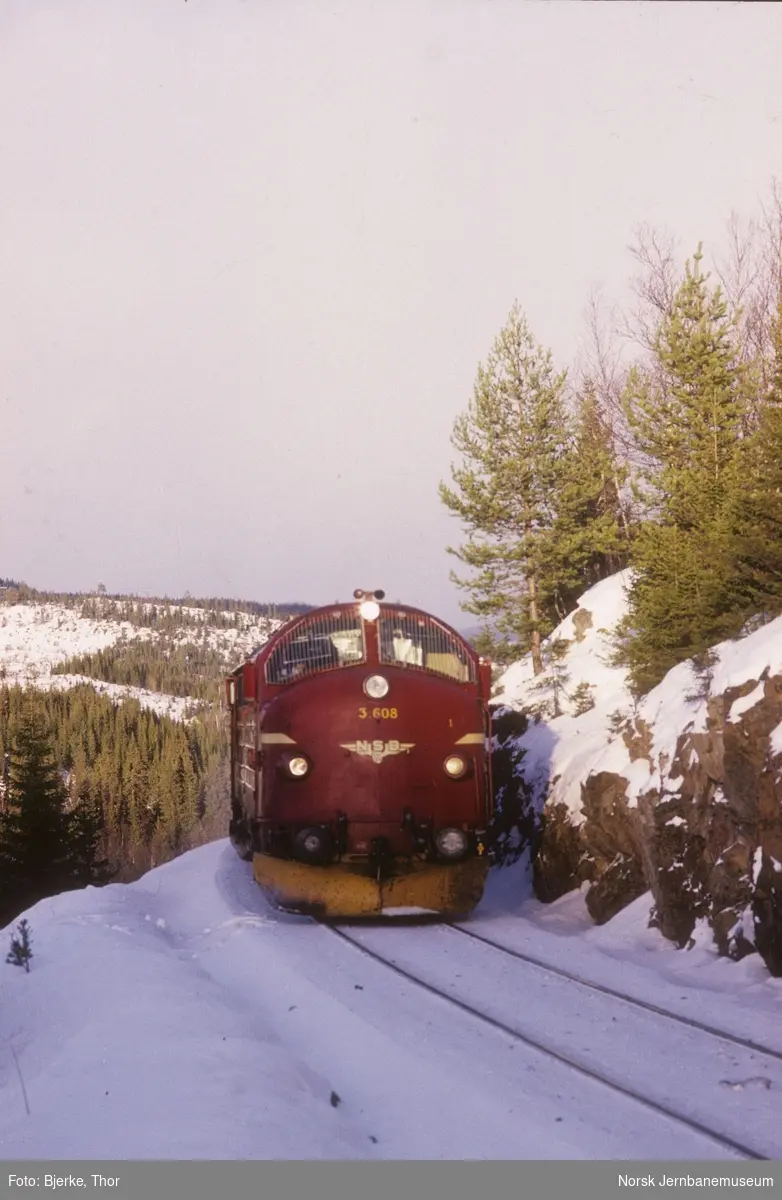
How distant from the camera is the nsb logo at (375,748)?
523 inches

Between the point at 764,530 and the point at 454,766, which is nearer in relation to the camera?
the point at 454,766

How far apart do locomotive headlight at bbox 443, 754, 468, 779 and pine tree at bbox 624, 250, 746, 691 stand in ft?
13.8

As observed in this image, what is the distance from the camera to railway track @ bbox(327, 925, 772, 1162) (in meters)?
5.77

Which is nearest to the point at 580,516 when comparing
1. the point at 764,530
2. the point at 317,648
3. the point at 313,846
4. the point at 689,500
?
the point at 689,500

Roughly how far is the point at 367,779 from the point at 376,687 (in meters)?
1.20

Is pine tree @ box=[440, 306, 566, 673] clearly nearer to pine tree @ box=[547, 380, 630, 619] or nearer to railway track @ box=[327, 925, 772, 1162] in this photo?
pine tree @ box=[547, 380, 630, 619]

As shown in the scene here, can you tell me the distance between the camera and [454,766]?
1355 centimetres

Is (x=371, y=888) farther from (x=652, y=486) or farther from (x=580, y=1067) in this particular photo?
(x=652, y=486)

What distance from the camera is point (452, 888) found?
44.5ft

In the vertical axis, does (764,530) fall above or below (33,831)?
above

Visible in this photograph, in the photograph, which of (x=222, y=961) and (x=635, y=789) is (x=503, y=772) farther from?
(x=222, y=961)

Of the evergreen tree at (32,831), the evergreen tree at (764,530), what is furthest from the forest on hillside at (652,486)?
the evergreen tree at (32,831)

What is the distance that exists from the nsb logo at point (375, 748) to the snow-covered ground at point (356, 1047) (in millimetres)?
2205

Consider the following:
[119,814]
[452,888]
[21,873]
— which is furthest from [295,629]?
[119,814]
